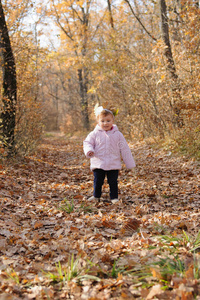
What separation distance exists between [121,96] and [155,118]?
315cm

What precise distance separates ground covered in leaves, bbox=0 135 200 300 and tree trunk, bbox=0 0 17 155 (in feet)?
5.24

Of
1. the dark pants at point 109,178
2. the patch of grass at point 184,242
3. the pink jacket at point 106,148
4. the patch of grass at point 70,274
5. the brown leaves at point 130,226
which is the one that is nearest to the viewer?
the patch of grass at point 70,274

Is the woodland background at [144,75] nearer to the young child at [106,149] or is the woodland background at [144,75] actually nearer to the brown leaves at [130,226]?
the young child at [106,149]

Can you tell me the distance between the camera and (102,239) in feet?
10.8

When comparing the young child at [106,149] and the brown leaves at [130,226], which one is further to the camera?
the young child at [106,149]

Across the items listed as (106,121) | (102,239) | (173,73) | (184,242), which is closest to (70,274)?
(102,239)

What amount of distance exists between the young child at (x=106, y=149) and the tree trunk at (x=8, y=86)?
12.1 ft

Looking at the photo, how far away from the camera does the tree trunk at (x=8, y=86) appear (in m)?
7.56

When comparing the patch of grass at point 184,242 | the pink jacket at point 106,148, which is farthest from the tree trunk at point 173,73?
the patch of grass at point 184,242

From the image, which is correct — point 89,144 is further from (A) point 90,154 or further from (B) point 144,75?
(B) point 144,75

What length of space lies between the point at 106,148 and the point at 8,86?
4.68 meters

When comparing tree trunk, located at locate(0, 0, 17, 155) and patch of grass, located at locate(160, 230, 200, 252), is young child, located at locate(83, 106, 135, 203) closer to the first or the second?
patch of grass, located at locate(160, 230, 200, 252)

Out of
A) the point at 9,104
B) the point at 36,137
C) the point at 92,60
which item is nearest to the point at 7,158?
the point at 9,104

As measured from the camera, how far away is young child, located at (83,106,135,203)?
15.2 feet
